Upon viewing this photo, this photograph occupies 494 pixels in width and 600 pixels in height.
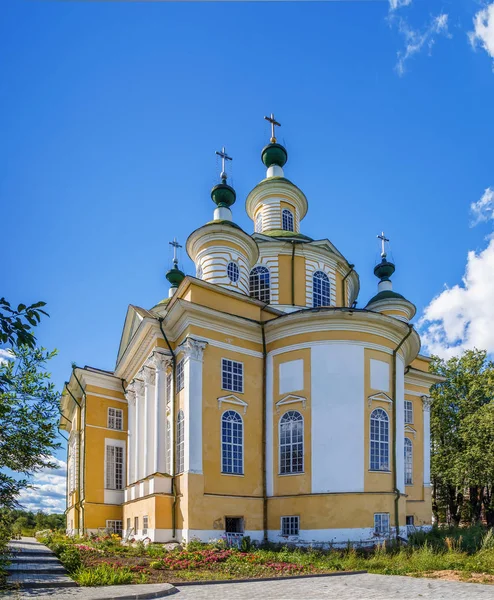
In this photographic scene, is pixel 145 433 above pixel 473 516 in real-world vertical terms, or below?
above

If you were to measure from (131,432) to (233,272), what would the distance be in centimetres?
852

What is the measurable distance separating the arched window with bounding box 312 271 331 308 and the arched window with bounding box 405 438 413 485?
7.94m

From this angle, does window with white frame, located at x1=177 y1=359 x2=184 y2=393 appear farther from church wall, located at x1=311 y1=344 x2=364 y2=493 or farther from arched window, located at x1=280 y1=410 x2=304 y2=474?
church wall, located at x1=311 y1=344 x2=364 y2=493

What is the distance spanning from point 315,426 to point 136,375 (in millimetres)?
8584

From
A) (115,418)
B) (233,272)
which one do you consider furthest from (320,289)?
(115,418)

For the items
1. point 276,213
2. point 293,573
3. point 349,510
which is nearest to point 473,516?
point 349,510

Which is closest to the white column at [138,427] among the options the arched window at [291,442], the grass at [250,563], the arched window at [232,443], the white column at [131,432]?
the white column at [131,432]

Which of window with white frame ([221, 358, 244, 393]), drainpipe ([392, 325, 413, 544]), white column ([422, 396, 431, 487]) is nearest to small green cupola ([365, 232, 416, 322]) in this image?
white column ([422, 396, 431, 487])

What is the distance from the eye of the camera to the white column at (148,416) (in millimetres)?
20391

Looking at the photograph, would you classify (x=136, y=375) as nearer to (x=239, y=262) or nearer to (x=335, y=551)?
(x=239, y=262)

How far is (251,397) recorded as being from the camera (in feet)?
65.2

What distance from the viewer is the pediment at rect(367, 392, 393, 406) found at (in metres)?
19.1

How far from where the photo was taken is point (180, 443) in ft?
61.1

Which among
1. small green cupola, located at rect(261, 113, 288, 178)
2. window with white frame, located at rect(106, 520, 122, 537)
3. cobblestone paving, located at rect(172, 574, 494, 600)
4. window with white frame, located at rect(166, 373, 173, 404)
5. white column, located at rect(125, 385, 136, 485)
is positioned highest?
small green cupola, located at rect(261, 113, 288, 178)
